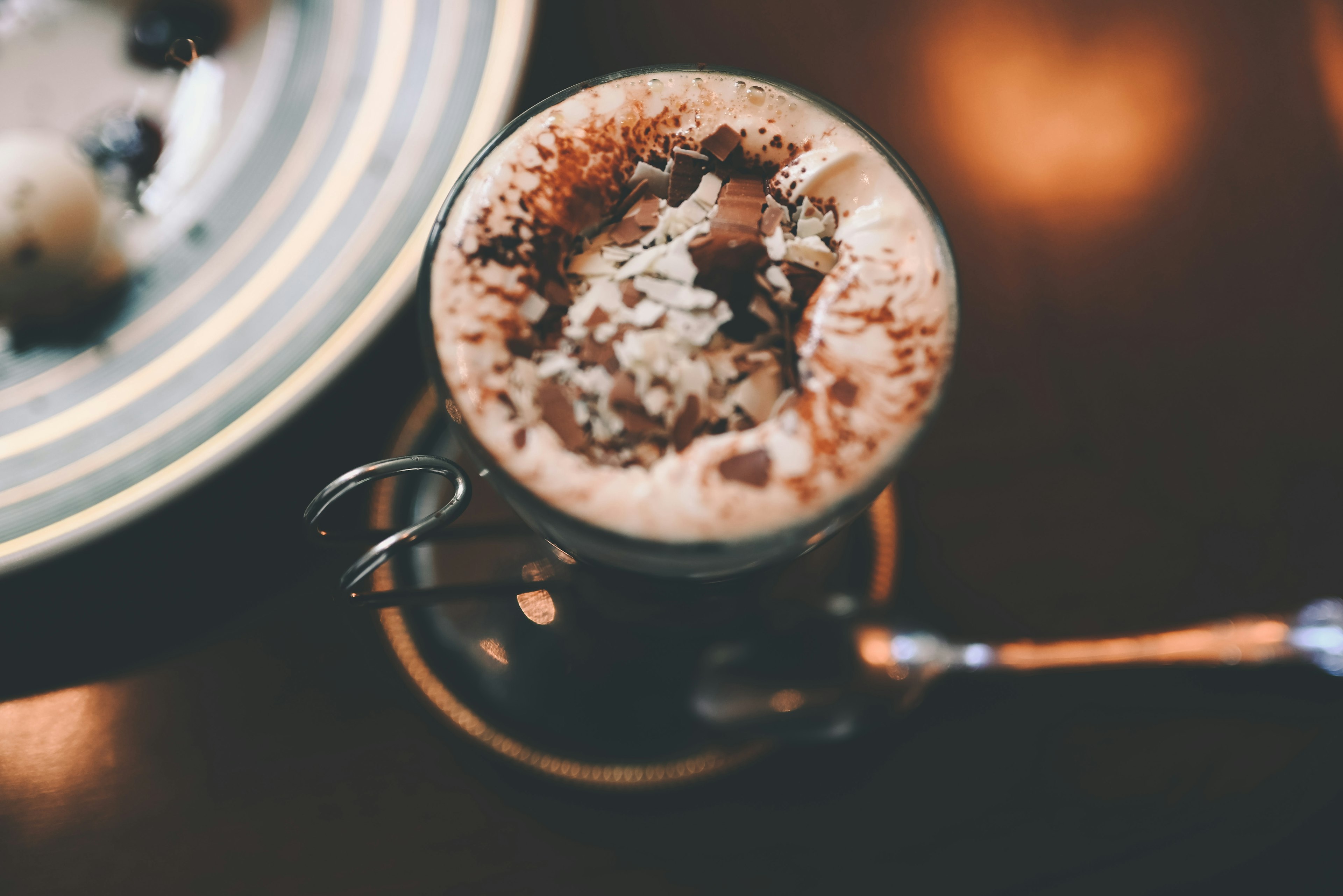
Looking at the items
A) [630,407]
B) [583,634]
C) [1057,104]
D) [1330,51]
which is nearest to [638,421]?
[630,407]

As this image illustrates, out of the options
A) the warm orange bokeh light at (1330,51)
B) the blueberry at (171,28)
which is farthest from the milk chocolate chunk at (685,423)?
the warm orange bokeh light at (1330,51)

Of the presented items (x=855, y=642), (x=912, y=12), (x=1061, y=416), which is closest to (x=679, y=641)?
(x=855, y=642)

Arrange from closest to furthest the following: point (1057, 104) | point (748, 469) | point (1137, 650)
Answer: point (748, 469) < point (1137, 650) < point (1057, 104)

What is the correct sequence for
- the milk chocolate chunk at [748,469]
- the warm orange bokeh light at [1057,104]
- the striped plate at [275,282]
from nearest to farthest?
the milk chocolate chunk at [748,469] → the striped plate at [275,282] → the warm orange bokeh light at [1057,104]

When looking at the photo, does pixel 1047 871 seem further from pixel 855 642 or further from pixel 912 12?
pixel 912 12

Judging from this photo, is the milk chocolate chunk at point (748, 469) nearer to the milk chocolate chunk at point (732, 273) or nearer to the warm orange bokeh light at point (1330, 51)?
the milk chocolate chunk at point (732, 273)

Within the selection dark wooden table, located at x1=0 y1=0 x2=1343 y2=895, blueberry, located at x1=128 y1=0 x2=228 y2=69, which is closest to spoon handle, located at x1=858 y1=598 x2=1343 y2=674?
dark wooden table, located at x1=0 y1=0 x2=1343 y2=895

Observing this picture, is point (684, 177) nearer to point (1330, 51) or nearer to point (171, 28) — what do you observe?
point (171, 28)
